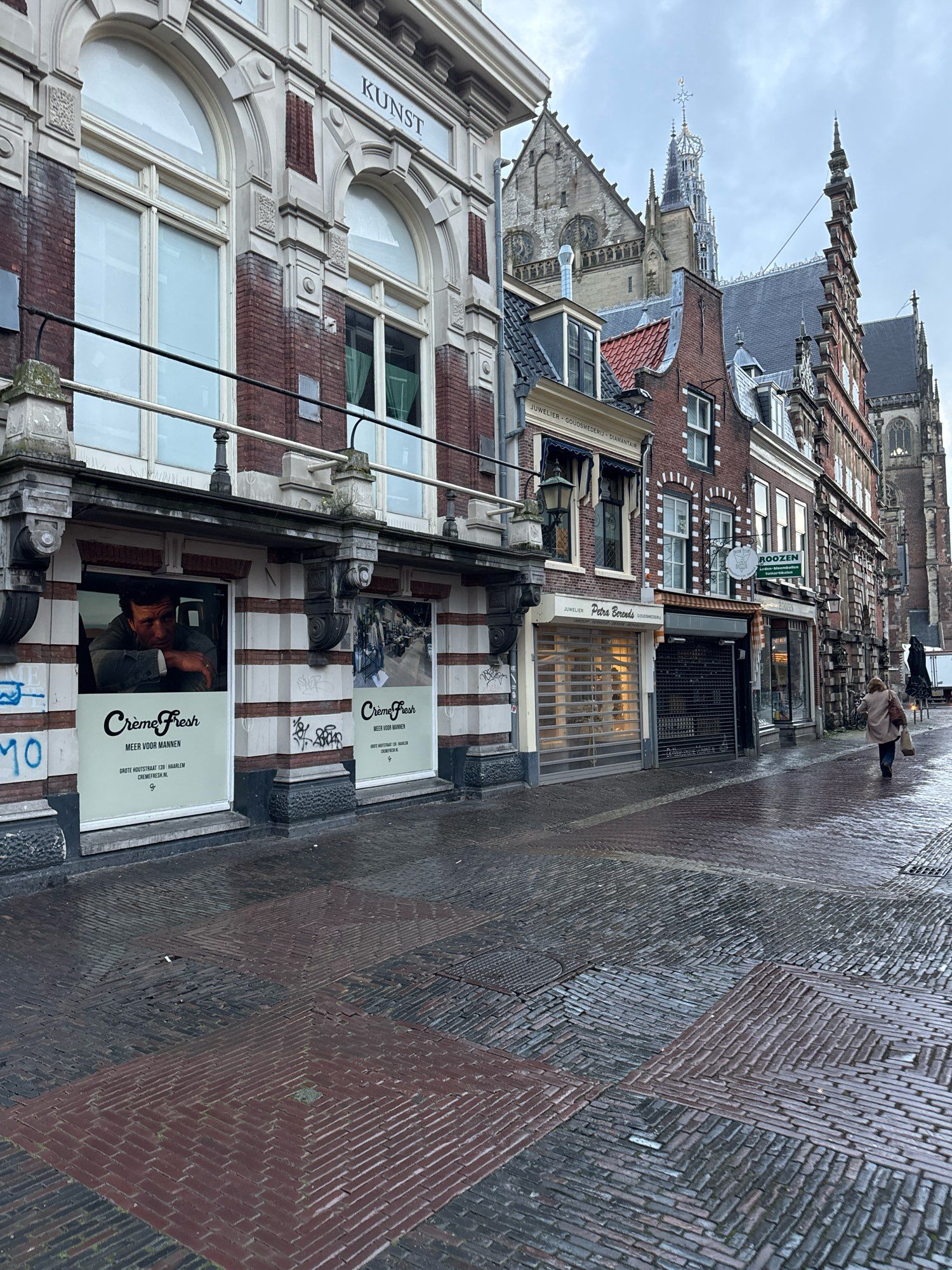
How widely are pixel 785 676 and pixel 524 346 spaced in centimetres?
1403

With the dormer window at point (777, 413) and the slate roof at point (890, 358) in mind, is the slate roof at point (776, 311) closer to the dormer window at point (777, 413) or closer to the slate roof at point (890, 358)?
the dormer window at point (777, 413)

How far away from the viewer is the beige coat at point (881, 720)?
16750 mm

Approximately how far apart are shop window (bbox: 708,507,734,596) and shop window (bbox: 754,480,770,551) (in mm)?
1945

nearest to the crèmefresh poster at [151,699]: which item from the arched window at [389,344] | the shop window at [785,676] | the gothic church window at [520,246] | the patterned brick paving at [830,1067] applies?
the arched window at [389,344]

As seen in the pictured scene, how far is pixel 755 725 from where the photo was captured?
73.1 feet

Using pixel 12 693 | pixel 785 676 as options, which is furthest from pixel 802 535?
pixel 12 693

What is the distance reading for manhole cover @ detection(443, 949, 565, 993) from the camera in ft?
18.6

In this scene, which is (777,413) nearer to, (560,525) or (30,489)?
(560,525)

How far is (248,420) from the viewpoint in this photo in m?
10.8

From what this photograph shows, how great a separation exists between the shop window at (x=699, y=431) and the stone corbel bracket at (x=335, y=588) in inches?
453

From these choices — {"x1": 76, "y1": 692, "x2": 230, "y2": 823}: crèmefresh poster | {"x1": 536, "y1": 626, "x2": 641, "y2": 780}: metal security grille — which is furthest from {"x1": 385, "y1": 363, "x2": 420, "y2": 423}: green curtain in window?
{"x1": 76, "y1": 692, "x2": 230, "y2": 823}: crèmefresh poster

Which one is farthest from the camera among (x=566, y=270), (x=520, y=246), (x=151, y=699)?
(x=520, y=246)

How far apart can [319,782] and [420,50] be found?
1083cm

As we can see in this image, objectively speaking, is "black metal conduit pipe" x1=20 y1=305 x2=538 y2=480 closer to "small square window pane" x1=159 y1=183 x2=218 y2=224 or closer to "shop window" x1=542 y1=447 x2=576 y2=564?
"shop window" x1=542 y1=447 x2=576 y2=564
